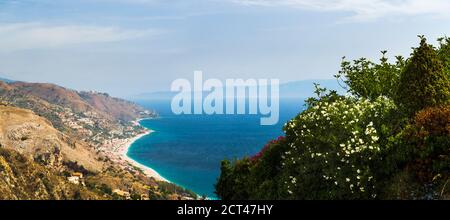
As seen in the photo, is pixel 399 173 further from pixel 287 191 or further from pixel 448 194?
pixel 287 191

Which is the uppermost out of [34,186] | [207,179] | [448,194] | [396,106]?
[396,106]

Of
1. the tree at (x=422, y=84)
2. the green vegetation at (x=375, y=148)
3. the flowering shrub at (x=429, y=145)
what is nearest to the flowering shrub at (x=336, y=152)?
the green vegetation at (x=375, y=148)

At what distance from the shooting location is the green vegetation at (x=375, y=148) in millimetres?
10406

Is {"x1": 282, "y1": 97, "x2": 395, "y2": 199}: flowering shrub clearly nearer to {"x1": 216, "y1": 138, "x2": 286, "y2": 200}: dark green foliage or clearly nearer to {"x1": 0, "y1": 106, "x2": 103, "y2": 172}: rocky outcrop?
{"x1": 216, "y1": 138, "x2": 286, "y2": 200}: dark green foliage

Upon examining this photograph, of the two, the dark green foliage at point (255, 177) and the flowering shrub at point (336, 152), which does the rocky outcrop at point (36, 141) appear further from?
the flowering shrub at point (336, 152)

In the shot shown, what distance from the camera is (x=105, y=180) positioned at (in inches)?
4267

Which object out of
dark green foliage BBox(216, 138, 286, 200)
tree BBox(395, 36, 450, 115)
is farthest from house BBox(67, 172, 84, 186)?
tree BBox(395, 36, 450, 115)

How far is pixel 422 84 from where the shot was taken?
1301 cm

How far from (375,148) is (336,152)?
0.97 metres

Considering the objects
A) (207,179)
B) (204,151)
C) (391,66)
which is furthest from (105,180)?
(391,66)
